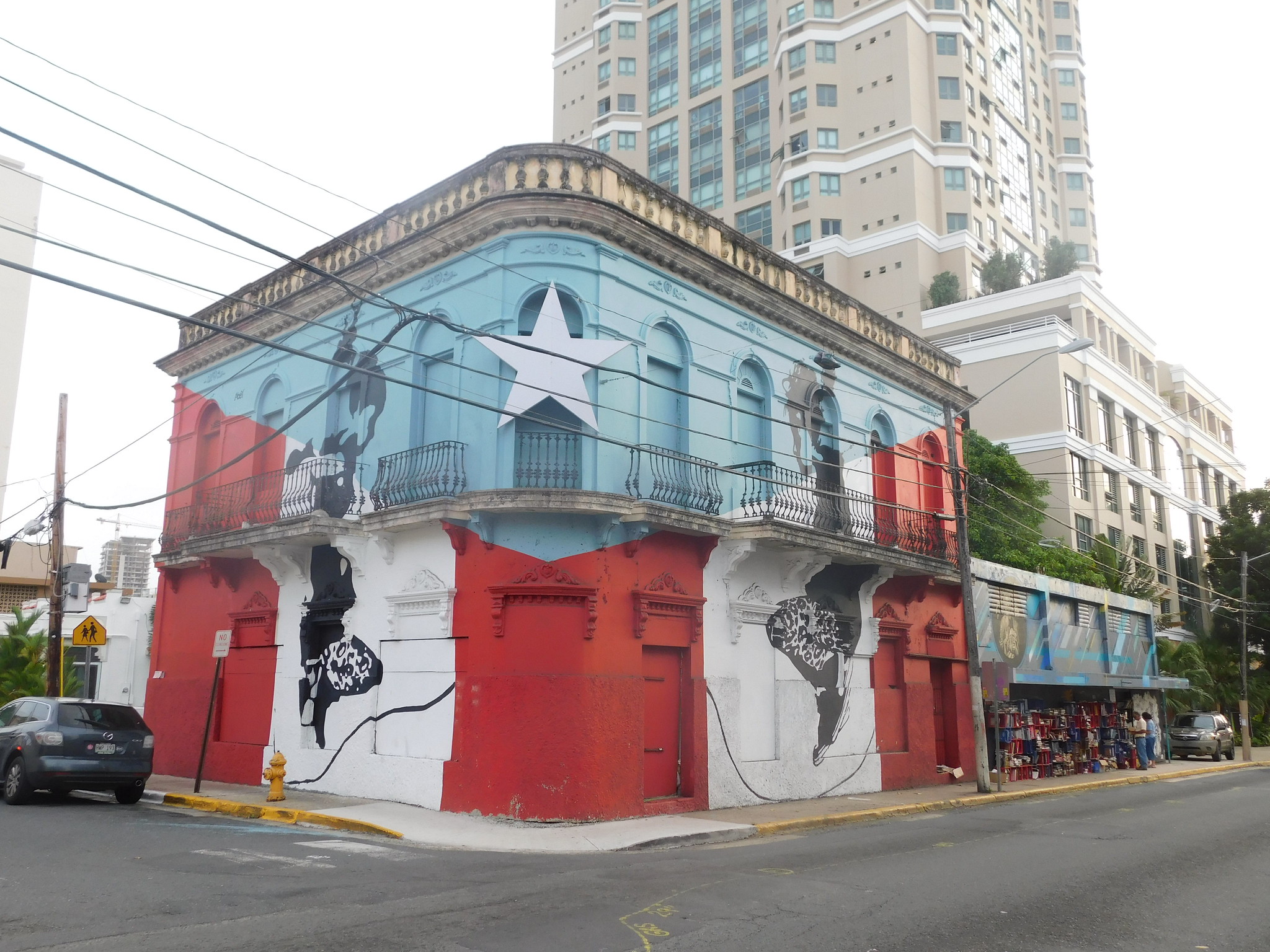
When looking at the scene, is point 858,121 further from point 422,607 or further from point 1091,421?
point 422,607

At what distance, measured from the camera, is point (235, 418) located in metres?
20.2

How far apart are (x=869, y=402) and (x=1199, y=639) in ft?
108

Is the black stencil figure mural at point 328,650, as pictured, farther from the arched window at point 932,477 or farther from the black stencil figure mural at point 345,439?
the arched window at point 932,477

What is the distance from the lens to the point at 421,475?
1492cm

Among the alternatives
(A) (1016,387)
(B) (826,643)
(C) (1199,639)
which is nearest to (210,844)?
(B) (826,643)

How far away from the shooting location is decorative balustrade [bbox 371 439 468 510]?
47.7 ft

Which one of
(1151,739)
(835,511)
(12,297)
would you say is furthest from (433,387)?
(12,297)

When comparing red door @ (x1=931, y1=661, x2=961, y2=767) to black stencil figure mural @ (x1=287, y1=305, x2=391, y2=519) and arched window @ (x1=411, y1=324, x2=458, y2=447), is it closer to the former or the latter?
arched window @ (x1=411, y1=324, x2=458, y2=447)

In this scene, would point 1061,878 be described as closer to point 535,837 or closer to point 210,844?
point 535,837

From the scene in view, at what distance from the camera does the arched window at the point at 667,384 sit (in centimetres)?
1577

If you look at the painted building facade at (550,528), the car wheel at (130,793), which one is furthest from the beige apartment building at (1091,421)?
the car wheel at (130,793)

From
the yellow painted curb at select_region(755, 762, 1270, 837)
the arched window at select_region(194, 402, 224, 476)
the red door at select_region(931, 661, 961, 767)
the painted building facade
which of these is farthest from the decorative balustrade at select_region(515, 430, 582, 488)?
the red door at select_region(931, 661, 961, 767)

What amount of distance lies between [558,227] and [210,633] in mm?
11212

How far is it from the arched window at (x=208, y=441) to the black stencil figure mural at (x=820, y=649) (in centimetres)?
1224
